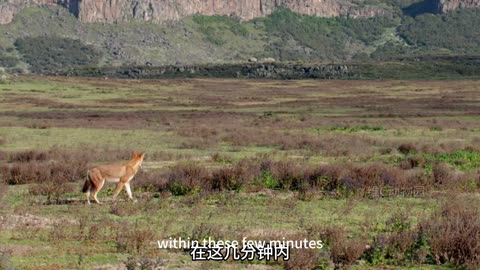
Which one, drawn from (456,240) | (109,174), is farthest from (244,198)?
(456,240)

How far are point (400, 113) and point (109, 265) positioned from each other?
4792 centimetres

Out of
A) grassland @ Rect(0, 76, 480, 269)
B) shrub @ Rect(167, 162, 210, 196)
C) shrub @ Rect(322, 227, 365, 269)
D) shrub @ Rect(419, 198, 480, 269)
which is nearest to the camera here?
shrub @ Rect(419, 198, 480, 269)

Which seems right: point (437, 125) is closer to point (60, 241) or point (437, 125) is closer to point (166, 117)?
point (166, 117)

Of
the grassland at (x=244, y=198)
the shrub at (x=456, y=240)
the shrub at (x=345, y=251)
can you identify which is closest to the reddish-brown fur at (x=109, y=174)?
the grassland at (x=244, y=198)

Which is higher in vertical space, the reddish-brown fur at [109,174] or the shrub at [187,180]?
the reddish-brown fur at [109,174]

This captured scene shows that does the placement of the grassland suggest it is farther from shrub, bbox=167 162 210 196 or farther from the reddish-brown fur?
the reddish-brown fur

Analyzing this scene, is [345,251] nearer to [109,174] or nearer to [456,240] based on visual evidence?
[456,240]

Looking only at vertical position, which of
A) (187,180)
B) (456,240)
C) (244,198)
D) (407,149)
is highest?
(456,240)

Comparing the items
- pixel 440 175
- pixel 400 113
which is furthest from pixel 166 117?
pixel 440 175

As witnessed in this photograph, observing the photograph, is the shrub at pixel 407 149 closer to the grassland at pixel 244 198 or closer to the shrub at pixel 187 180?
the grassland at pixel 244 198

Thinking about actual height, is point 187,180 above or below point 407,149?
above

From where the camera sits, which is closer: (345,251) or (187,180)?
(345,251)

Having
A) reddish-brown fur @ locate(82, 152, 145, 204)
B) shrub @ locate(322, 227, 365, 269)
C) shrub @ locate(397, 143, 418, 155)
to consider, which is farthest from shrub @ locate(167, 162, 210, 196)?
shrub @ locate(397, 143, 418, 155)

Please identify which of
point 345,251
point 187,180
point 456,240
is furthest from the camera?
point 187,180
